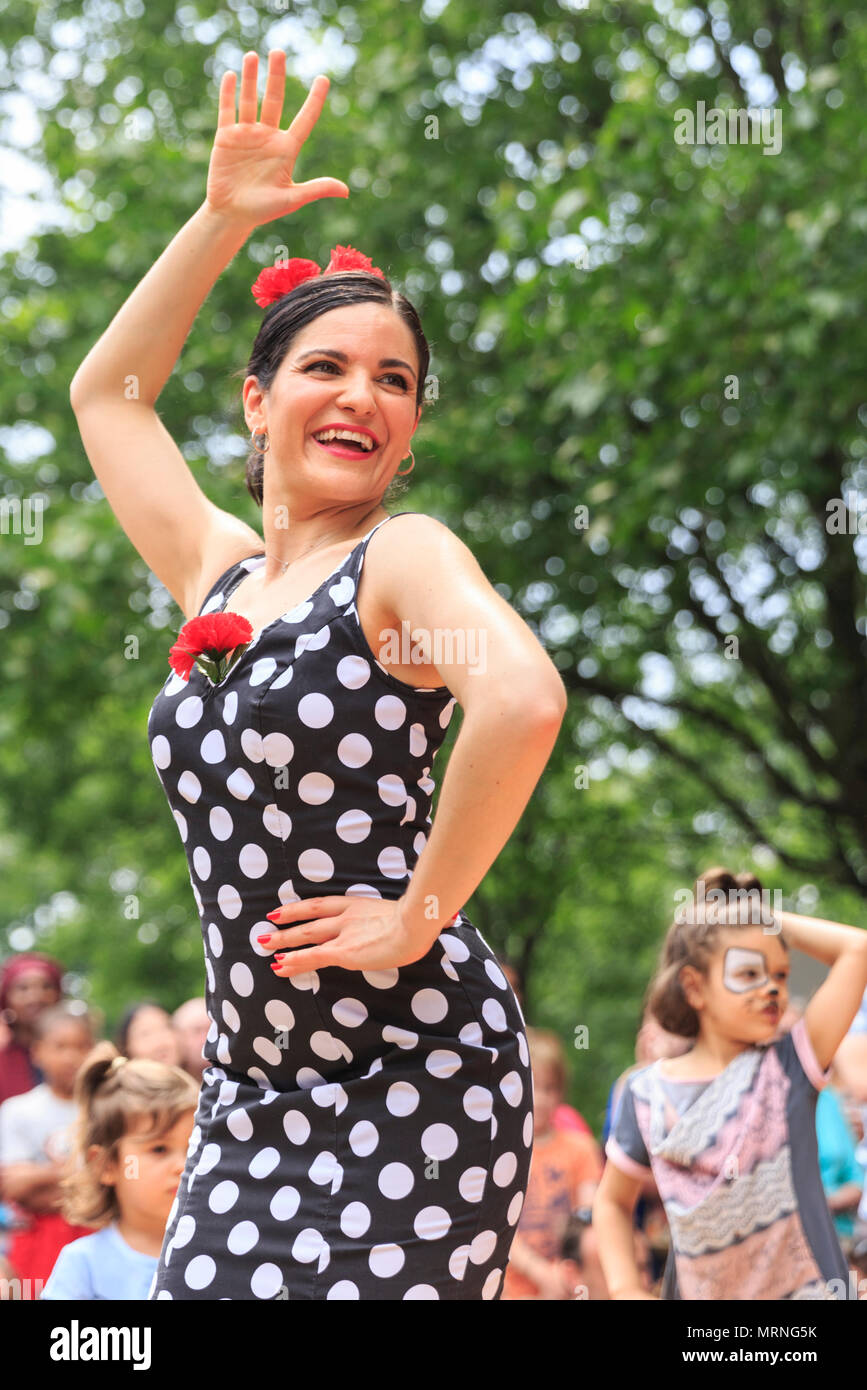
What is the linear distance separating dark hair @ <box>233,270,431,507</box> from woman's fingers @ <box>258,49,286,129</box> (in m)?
0.29

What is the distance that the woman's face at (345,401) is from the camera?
2016 millimetres

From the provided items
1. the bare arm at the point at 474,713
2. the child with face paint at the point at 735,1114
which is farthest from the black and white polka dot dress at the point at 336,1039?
the child with face paint at the point at 735,1114

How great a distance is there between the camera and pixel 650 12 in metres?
8.32

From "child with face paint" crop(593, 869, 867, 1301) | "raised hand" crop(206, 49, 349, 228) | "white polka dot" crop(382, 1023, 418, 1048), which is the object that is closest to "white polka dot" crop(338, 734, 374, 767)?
Answer: "white polka dot" crop(382, 1023, 418, 1048)

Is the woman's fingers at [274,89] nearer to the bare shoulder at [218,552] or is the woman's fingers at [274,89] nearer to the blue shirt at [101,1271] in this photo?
the bare shoulder at [218,552]

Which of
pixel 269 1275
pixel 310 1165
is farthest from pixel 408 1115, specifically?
pixel 269 1275

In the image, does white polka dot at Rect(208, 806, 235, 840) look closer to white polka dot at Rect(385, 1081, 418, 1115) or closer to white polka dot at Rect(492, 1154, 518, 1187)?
white polka dot at Rect(385, 1081, 418, 1115)

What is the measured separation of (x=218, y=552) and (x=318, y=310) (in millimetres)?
422

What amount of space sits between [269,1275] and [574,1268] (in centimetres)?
419

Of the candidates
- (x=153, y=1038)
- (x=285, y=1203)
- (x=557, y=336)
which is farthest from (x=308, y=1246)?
(x=557, y=336)

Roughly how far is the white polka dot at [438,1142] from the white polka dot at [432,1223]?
6cm

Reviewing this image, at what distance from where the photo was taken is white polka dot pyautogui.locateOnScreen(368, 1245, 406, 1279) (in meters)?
1.73

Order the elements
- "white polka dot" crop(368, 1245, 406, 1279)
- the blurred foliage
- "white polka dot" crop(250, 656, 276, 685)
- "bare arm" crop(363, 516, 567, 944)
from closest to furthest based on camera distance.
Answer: "bare arm" crop(363, 516, 567, 944), "white polka dot" crop(368, 1245, 406, 1279), "white polka dot" crop(250, 656, 276, 685), the blurred foliage
